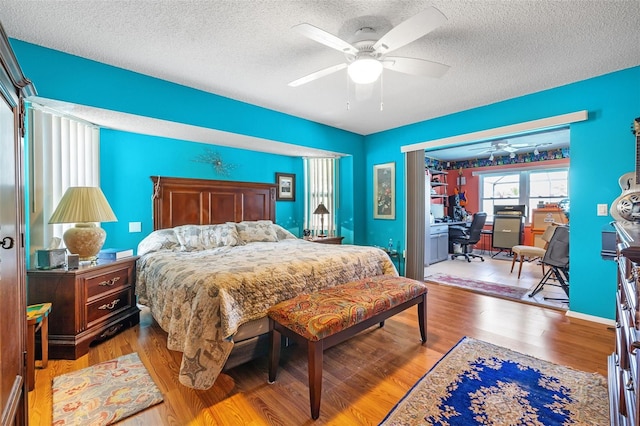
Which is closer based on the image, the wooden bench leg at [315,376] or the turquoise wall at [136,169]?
the wooden bench leg at [315,376]

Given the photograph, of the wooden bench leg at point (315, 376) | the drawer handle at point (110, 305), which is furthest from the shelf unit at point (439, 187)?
the drawer handle at point (110, 305)

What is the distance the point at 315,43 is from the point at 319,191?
9.42ft

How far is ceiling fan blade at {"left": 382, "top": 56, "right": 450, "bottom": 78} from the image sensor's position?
2018mm

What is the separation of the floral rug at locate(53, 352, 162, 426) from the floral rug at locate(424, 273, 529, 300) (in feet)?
12.9

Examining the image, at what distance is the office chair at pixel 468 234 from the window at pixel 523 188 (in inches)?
54.1

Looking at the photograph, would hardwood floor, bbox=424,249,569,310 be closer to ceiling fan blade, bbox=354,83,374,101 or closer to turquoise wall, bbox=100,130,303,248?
ceiling fan blade, bbox=354,83,374,101

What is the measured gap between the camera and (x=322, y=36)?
1687 mm

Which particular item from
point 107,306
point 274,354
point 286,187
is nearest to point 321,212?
point 286,187

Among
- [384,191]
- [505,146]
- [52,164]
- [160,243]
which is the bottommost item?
[160,243]

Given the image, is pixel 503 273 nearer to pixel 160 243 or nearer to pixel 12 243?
pixel 160 243

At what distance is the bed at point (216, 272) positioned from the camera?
5.87 ft

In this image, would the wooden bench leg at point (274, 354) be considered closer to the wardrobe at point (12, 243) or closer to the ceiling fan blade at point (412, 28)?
the wardrobe at point (12, 243)

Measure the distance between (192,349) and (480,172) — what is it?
24.4ft

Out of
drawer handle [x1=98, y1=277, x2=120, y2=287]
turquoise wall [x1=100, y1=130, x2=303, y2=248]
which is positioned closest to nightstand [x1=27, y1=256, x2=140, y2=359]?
drawer handle [x1=98, y1=277, x2=120, y2=287]
